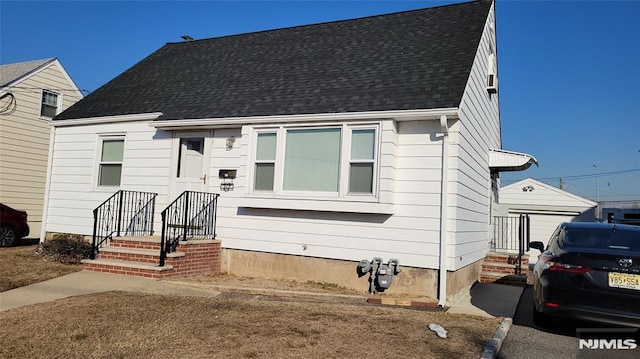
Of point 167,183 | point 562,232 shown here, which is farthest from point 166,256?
point 562,232

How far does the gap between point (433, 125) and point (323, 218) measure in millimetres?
2672

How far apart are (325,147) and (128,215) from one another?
5.40 m

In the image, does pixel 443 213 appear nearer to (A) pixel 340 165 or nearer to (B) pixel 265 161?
(A) pixel 340 165

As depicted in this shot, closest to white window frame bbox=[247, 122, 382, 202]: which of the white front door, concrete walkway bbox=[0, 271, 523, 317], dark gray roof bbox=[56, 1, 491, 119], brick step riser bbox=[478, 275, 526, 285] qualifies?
dark gray roof bbox=[56, 1, 491, 119]

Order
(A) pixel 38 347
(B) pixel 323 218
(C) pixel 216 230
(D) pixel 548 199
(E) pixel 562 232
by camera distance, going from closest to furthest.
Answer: (A) pixel 38 347 → (E) pixel 562 232 → (B) pixel 323 218 → (C) pixel 216 230 → (D) pixel 548 199

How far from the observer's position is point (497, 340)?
17.6ft

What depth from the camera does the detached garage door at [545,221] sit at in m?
19.7

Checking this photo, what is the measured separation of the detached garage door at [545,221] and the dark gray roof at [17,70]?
20950 mm

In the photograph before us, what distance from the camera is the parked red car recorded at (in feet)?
43.8

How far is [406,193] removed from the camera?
331 inches

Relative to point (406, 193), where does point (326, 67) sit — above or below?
above

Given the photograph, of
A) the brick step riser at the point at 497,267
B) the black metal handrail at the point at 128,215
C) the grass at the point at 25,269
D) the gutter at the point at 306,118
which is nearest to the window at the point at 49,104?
the grass at the point at 25,269

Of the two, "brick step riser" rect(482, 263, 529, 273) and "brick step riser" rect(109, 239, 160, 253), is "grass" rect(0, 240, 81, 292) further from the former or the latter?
"brick step riser" rect(482, 263, 529, 273)

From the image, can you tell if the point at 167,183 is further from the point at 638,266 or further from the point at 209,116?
the point at 638,266
